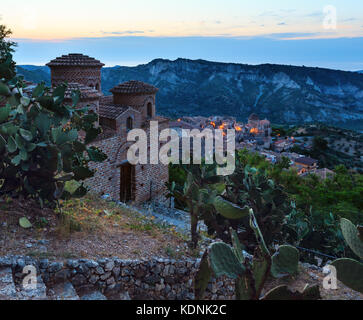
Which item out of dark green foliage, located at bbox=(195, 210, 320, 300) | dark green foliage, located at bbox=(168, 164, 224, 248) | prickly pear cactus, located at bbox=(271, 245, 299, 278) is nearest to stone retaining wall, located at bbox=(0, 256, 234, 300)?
dark green foliage, located at bbox=(168, 164, 224, 248)

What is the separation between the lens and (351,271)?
2.40 m

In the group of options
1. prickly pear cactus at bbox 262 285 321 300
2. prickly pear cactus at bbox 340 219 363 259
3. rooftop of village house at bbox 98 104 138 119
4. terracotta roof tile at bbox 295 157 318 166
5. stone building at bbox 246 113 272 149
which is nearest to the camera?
prickly pear cactus at bbox 262 285 321 300

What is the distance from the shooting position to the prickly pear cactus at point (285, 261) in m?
2.74

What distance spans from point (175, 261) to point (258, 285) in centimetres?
197

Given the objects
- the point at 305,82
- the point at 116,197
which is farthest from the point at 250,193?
the point at 305,82

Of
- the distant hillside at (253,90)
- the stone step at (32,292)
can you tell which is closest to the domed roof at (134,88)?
the stone step at (32,292)

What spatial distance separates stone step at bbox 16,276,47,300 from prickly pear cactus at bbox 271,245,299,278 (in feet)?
7.35

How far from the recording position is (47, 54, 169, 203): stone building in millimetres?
10617

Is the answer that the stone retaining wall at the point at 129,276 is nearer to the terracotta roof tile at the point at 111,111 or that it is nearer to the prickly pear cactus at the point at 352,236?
the prickly pear cactus at the point at 352,236

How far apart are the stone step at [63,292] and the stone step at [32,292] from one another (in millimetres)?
130

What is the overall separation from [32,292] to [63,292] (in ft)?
1.26

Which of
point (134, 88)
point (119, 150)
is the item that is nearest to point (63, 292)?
point (119, 150)

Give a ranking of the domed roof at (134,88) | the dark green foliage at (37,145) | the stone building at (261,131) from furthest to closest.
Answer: the stone building at (261,131), the domed roof at (134,88), the dark green foliage at (37,145)

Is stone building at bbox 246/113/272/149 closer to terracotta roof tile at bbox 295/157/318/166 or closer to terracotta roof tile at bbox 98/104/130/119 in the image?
terracotta roof tile at bbox 295/157/318/166
